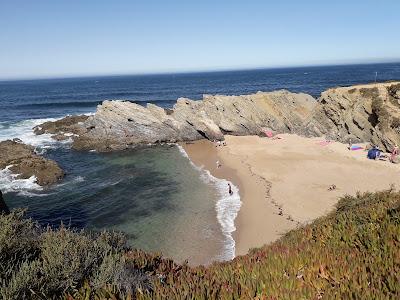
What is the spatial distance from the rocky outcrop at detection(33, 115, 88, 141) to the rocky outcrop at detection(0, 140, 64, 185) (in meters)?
11.8

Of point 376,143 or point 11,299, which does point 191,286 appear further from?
point 376,143

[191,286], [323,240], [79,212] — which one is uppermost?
[191,286]

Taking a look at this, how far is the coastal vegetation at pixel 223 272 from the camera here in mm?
5598

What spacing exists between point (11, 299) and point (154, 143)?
145 feet

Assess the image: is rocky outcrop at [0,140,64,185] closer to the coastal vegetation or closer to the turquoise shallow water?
the turquoise shallow water

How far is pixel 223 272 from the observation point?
23.5ft

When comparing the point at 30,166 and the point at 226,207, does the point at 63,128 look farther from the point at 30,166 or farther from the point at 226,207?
the point at 226,207

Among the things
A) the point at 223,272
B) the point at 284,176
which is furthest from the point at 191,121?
the point at 223,272

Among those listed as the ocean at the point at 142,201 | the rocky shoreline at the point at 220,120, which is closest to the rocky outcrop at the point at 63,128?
the rocky shoreline at the point at 220,120

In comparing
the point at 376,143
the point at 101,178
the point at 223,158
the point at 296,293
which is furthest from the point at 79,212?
the point at 376,143

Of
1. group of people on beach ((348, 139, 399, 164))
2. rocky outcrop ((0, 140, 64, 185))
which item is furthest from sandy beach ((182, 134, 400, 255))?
rocky outcrop ((0, 140, 64, 185))

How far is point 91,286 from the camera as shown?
647cm

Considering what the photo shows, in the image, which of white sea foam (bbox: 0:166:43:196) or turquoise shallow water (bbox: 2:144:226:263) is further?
white sea foam (bbox: 0:166:43:196)

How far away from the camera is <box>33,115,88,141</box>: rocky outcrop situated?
5558 cm
